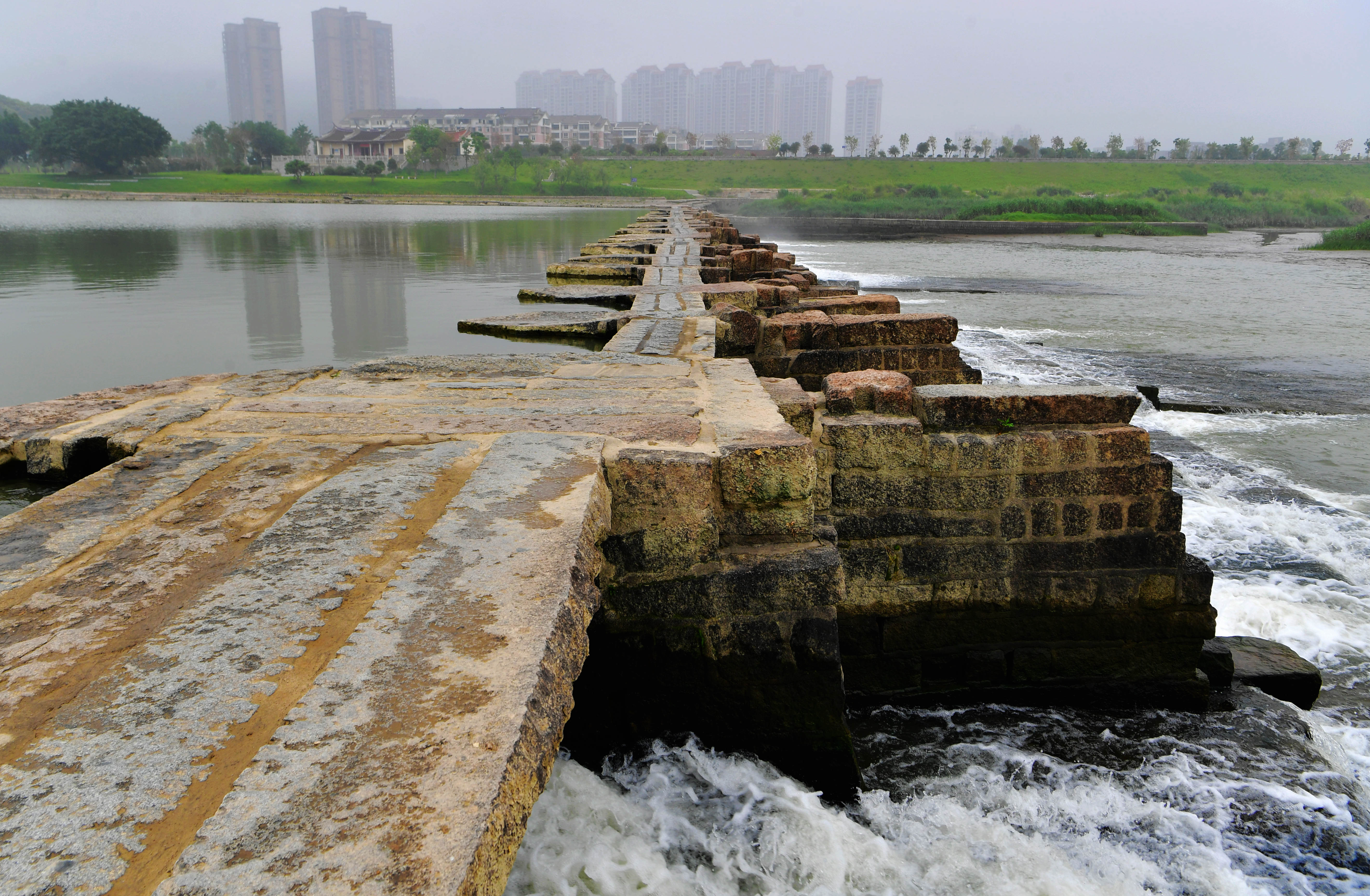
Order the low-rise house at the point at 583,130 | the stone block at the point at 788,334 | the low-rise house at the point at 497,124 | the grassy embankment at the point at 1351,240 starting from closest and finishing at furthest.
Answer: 1. the stone block at the point at 788,334
2. the grassy embankment at the point at 1351,240
3. the low-rise house at the point at 497,124
4. the low-rise house at the point at 583,130

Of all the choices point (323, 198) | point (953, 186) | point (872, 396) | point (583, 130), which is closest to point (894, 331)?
point (872, 396)

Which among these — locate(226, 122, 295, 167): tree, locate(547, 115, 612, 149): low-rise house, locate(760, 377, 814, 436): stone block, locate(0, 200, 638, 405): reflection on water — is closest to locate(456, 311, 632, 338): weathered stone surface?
locate(0, 200, 638, 405): reflection on water

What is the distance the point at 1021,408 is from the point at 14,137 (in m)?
114

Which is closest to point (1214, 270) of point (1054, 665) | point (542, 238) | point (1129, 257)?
point (1129, 257)

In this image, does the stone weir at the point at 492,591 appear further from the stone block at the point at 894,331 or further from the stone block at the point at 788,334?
the stone block at the point at 894,331

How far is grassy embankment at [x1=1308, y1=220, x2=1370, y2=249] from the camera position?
31.5m

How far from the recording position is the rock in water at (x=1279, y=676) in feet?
13.8

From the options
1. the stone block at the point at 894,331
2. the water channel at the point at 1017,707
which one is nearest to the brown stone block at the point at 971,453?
the water channel at the point at 1017,707

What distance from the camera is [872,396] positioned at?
408 centimetres

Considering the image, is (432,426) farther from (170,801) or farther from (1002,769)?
(1002,769)

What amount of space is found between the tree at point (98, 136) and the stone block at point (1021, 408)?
97.8m

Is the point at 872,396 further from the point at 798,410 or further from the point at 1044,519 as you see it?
the point at 1044,519

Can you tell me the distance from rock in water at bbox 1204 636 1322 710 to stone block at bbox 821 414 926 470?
1.70 m

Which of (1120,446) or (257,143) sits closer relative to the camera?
(1120,446)
